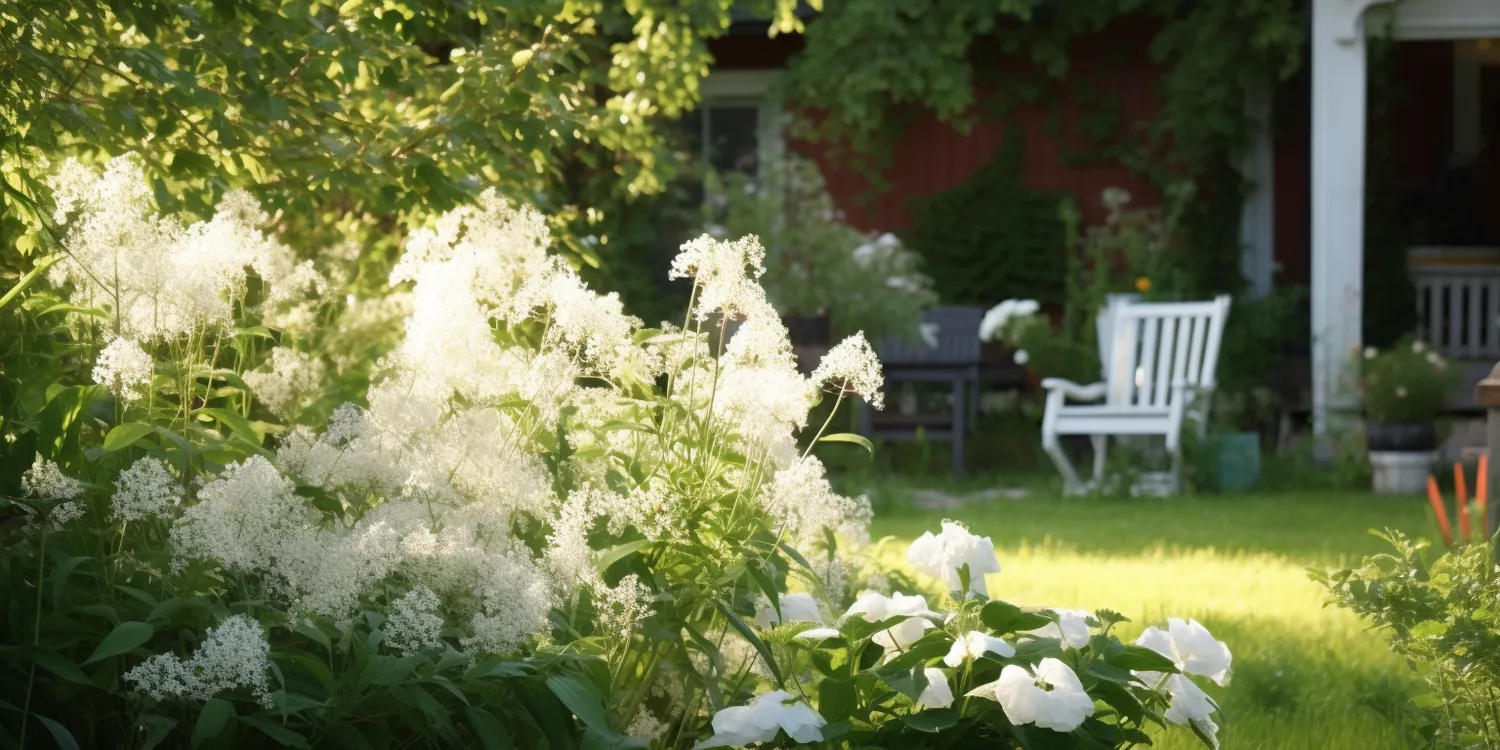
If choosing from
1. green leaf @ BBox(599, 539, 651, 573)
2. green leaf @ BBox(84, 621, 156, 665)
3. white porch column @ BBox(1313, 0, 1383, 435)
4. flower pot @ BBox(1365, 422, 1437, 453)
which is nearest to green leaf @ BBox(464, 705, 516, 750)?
green leaf @ BBox(599, 539, 651, 573)

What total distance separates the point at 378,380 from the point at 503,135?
63 cm

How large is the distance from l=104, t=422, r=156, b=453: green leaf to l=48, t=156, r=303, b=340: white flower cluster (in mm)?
183

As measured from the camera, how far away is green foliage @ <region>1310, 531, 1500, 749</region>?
8.89 feet

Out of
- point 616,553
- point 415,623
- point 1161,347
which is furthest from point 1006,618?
point 1161,347

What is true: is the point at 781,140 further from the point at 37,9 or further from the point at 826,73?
the point at 37,9

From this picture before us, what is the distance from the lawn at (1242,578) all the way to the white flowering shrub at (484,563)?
101 cm

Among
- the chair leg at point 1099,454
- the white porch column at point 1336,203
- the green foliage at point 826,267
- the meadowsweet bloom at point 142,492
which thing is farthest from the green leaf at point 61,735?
the white porch column at point 1336,203

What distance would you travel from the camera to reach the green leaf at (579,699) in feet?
6.82

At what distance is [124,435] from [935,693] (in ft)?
3.51

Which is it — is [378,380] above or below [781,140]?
below

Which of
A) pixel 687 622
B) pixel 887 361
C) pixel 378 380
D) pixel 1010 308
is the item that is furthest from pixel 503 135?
pixel 1010 308

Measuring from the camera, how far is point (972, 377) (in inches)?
394

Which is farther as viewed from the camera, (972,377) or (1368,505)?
(972,377)

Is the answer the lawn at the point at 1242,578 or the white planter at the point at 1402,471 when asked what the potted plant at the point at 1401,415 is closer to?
the white planter at the point at 1402,471
